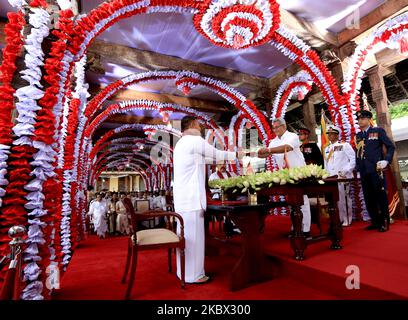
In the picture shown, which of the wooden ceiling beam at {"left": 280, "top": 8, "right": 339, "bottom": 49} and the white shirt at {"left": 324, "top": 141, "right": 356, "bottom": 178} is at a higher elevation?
the wooden ceiling beam at {"left": 280, "top": 8, "right": 339, "bottom": 49}

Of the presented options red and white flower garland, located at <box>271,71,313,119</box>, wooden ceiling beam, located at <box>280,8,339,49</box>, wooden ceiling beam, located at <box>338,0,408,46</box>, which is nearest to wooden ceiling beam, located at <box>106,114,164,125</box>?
red and white flower garland, located at <box>271,71,313,119</box>

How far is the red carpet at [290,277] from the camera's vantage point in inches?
93.0

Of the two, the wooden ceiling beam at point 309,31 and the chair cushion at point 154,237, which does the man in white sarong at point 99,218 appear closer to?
the chair cushion at point 154,237

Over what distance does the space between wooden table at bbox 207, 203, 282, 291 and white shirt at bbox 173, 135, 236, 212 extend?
262mm

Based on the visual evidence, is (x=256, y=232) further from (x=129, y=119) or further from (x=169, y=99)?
(x=129, y=119)

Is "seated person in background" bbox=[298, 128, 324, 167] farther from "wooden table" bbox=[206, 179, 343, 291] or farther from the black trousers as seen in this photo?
"wooden table" bbox=[206, 179, 343, 291]

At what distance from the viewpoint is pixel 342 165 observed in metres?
5.29

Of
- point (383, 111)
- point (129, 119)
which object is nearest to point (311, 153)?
point (383, 111)

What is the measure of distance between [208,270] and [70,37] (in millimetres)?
3208

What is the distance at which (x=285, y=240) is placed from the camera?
414cm

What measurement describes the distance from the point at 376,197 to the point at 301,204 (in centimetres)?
221

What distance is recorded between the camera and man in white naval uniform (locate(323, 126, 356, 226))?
16.5 ft

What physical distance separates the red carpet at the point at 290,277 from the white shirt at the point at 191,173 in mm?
900

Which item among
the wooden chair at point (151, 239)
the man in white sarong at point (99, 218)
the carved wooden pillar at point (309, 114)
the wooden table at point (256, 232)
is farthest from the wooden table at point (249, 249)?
the man in white sarong at point (99, 218)
